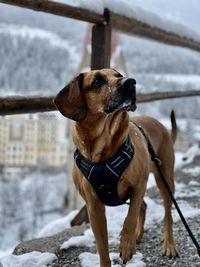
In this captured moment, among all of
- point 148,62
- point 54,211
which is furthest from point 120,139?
point 148,62

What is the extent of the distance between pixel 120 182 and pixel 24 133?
39.6m

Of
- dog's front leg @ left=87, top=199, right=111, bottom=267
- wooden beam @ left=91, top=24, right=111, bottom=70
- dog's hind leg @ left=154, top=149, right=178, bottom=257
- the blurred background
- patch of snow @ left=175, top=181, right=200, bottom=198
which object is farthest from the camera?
the blurred background

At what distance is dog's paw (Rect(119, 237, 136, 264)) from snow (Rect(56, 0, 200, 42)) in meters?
1.89

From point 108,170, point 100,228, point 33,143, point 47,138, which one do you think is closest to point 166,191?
point 100,228

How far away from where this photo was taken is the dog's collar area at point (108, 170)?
7.97ft

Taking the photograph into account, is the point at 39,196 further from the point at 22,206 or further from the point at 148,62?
the point at 148,62

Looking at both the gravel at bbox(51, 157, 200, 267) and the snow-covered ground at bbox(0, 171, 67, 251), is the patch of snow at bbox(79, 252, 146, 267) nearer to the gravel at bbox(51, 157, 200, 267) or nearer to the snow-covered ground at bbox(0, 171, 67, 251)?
the gravel at bbox(51, 157, 200, 267)

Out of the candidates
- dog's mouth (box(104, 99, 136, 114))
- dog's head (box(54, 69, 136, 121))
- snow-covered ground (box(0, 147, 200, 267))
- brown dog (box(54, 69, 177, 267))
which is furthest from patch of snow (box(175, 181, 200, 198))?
dog's mouth (box(104, 99, 136, 114))

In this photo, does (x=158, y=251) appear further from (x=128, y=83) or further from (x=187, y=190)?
(x=187, y=190)

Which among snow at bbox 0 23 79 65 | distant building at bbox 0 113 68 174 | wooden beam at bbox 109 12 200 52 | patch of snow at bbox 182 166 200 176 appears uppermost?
snow at bbox 0 23 79 65

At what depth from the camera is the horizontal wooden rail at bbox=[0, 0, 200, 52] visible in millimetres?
3049

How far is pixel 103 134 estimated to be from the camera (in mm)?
2477

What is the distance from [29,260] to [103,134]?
1.13 meters

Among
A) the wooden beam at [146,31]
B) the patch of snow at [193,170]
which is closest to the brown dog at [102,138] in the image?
the wooden beam at [146,31]
